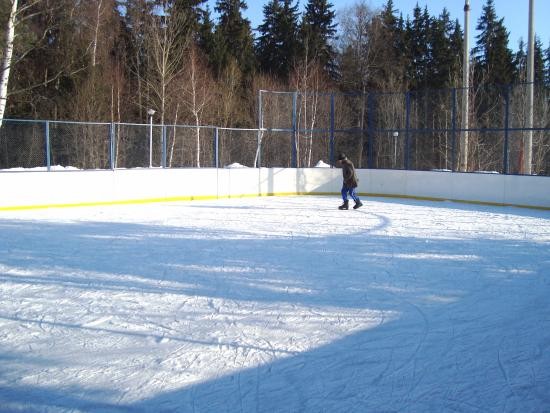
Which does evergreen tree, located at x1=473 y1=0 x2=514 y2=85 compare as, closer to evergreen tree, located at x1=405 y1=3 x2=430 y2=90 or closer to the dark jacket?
evergreen tree, located at x1=405 y1=3 x2=430 y2=90

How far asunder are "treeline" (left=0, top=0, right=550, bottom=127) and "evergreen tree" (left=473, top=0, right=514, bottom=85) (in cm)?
9

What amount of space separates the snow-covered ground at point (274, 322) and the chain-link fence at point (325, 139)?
8066mm

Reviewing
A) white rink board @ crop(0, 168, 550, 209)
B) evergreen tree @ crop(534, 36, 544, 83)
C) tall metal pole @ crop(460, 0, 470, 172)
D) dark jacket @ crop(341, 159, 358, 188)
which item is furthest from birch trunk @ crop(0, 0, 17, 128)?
evergreen tree @ crop(534, 36, 544, 83)

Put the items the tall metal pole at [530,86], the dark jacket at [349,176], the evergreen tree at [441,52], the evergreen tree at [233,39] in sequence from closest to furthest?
the dark jacket at [349,176] → the tall metal pole at [530,86] → the evergreen tree at [233,39] → the evergreen tree at [441,52]

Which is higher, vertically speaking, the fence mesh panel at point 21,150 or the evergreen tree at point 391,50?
the evergreen tree at point 391,50

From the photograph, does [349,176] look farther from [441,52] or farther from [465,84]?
[441,52]

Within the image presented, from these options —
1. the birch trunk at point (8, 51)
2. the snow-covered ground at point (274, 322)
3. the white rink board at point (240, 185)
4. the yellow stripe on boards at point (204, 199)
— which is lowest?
the snow-covered ground at point (274, 322)

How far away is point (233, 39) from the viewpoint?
33.9 metres

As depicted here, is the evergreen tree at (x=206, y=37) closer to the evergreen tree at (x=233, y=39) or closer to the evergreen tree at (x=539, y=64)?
the evergreen tree at (x=233, y=39)

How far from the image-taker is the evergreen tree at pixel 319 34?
34312 millimetres

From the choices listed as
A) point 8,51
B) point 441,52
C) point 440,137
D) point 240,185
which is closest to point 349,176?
point 240,185

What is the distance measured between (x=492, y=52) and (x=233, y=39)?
17700 mm

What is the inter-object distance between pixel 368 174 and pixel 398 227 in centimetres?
777

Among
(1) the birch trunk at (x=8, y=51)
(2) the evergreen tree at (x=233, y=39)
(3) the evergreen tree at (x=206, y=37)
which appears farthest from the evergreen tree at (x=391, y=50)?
(1) the birch trunk at (x=8, y=51)
